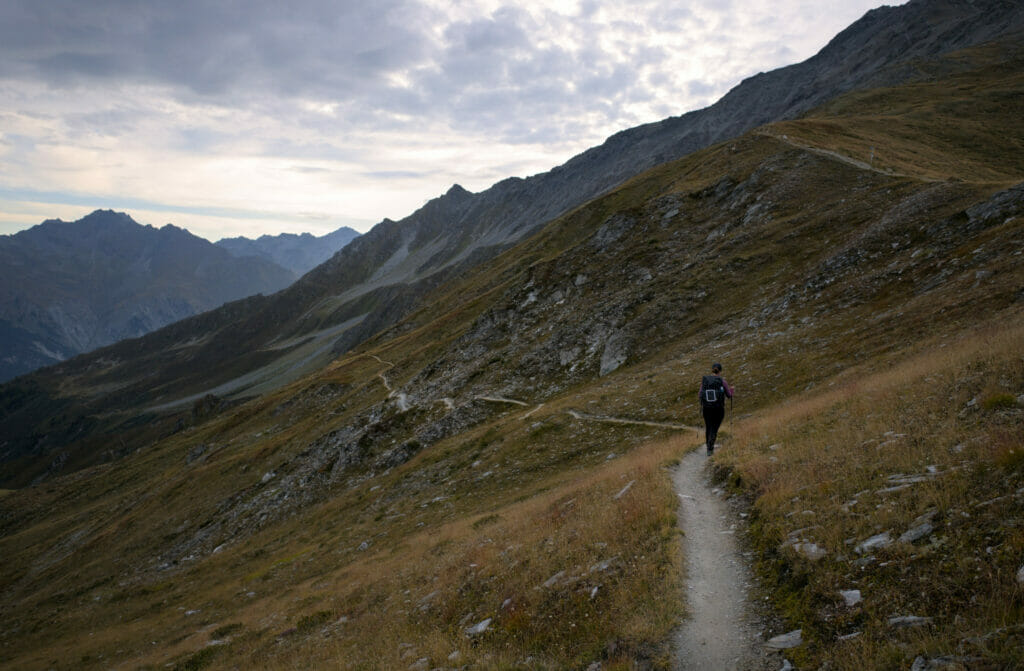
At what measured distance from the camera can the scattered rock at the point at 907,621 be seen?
648cm

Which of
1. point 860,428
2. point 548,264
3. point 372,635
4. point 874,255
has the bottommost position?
point 372,635

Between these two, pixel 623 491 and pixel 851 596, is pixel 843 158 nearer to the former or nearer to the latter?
pixel 623 491

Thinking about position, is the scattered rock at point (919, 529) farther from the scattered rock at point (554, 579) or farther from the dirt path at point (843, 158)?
the dirt path at point (843, 158)

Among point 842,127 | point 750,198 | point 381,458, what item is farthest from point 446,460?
point 842,127

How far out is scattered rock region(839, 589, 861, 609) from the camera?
24.7ft

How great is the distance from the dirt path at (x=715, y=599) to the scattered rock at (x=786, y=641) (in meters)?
0.22

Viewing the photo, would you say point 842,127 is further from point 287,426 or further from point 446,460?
point 287,426

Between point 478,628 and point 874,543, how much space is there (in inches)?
341

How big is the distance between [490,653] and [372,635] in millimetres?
6585

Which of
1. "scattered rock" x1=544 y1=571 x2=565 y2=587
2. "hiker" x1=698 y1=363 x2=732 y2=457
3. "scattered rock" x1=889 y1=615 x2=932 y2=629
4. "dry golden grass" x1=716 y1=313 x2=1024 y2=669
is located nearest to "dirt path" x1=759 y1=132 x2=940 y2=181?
"hiker" x1=698 y1=363 x2=732 y2=457

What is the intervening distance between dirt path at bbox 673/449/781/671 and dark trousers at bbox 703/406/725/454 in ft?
17.5

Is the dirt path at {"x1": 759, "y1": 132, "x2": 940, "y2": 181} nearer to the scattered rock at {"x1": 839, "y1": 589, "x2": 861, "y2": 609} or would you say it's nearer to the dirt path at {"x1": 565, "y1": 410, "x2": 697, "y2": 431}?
the dirt path at {"x1": 565, "y1": 410, "x2": 697, "y2": 431}

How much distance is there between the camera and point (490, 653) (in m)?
10.5

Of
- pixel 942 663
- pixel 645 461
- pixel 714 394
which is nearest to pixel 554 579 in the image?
pixel 942 663
